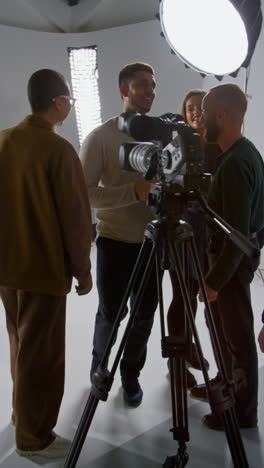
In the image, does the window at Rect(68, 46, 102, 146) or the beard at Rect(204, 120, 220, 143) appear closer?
the beard at Rect(204, 120, 220, 143)

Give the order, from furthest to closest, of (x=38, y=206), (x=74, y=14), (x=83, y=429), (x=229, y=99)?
(x=74, y=14), (x=229, y=99), (x=38, y=206), (x=83, y=429)

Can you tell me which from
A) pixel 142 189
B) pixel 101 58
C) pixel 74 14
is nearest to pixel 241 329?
pixel 142 189

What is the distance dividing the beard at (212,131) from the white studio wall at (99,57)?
282 centimetres

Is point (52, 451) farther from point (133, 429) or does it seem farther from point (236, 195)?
point (236, 195)

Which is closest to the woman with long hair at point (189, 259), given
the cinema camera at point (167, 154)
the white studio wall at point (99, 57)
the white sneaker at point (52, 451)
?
the cinema camera at point (167, 154)

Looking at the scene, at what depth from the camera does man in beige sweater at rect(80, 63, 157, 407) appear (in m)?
1.44

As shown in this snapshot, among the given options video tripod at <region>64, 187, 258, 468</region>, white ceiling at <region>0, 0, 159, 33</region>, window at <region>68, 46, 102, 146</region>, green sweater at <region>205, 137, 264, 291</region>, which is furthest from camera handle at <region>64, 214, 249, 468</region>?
window at <region>68, 46, 102, 146</region>

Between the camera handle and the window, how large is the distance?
3.33m

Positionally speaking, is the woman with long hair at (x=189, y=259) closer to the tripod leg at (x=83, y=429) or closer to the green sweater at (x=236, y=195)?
the green sweater at (x=236, y=195)

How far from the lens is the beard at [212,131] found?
1292 mm

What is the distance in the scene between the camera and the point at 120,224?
57.9 inches

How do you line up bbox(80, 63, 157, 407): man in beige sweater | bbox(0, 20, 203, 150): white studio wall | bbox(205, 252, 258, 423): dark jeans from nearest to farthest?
bbox(205, 252, 258, 423): dark jeans, bbox(80, 63, 157, 407): man in beige sweater, bbox(0, 20, 203, 150): white studio wall

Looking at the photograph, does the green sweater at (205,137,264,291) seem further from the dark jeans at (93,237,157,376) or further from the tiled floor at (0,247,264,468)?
the tiled floor at (0,247,264,468)

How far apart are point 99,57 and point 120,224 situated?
9.88ft
